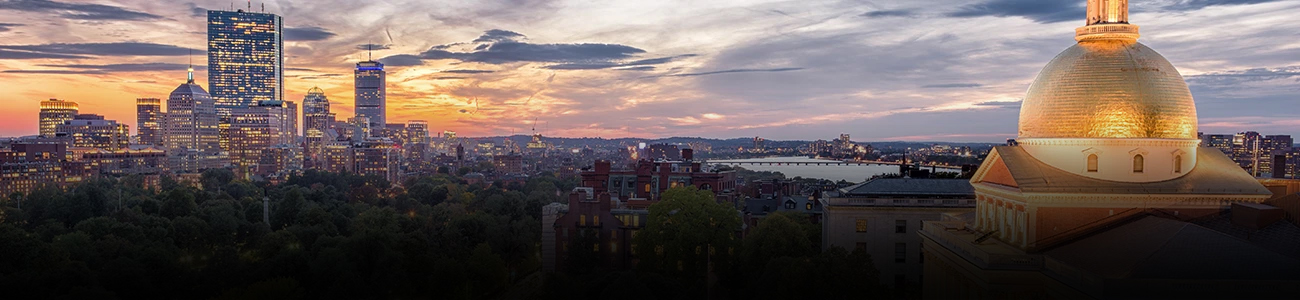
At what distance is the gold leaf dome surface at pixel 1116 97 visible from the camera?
42000 millimetres

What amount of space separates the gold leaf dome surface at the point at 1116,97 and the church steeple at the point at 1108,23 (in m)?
0.38

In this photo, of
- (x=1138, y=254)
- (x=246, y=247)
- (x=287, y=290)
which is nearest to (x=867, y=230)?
(x=1138, y=254)

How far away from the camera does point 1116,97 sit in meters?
42.2

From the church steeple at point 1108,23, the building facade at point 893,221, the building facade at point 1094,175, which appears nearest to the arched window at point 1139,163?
the building facade at point 1094,175

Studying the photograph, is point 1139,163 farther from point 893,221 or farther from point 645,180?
point 645,180

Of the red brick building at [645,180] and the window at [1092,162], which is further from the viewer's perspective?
the red brick building at [645,180]

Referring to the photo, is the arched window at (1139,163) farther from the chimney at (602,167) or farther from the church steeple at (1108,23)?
the chimney at (602,167)

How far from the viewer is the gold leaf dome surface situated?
42000 millimetres

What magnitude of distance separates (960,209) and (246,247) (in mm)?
67299

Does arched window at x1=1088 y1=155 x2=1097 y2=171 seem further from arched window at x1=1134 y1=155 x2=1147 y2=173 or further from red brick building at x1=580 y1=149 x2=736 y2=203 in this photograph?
red brick building at x1=580 y1=149 x2=736 y2=203

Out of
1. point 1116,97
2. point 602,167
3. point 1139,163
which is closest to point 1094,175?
point 1139,163

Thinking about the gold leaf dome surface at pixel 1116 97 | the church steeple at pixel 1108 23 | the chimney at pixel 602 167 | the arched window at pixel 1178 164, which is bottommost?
the chimney at pixel 602 167

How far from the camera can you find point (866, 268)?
47625mm

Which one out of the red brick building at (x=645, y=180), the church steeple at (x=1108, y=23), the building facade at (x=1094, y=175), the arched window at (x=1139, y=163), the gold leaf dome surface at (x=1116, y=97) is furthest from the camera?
the red brick building at (x=645, y=180)
